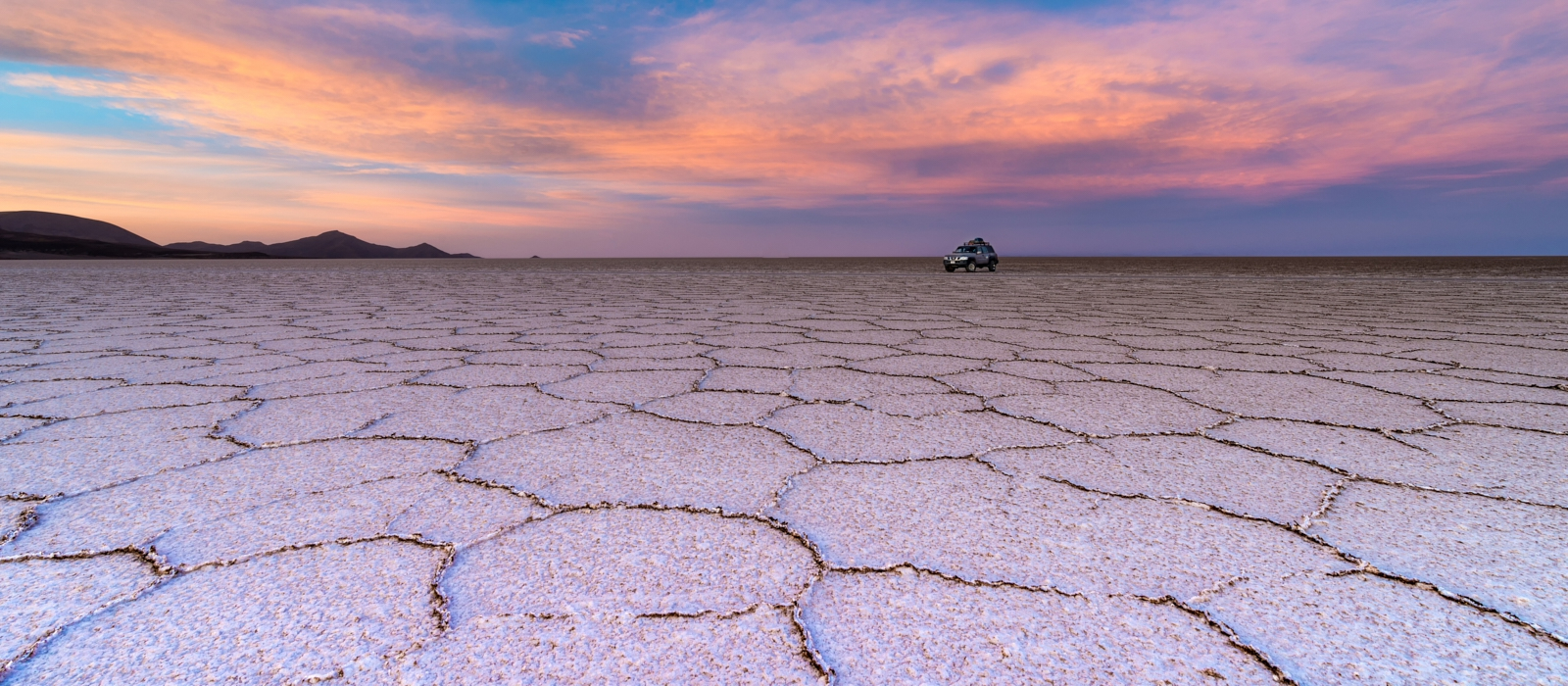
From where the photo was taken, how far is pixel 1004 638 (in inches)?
29.1

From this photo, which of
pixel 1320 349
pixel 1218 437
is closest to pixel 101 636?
pixel 1218 437

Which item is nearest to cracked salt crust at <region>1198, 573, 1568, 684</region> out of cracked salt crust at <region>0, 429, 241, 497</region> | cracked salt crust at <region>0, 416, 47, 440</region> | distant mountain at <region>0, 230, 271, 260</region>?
cracked salt crust at <region>0, 429, 241, 497</region>

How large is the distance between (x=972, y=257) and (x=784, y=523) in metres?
12.2

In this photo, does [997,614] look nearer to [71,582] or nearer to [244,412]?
[71,582]

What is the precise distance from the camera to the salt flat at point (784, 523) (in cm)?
72

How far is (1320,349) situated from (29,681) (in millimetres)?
3283

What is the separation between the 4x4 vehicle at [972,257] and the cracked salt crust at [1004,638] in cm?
1219

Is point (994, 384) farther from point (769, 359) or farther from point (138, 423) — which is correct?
point (138, 423)

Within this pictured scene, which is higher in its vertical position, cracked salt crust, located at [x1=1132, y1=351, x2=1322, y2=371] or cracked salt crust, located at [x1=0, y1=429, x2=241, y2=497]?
cracked salt crust, located at [x1=1132, y1=351, x2=1322, y2=371]

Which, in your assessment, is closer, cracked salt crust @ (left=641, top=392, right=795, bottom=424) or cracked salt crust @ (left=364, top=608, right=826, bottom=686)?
cracked salt crust @ (left=364, top=608, right=826, bottom=686)

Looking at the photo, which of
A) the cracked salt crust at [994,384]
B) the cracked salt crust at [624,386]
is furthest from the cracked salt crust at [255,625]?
the cracked salt crust at [994,384]

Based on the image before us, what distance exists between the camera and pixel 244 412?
5.51 feet

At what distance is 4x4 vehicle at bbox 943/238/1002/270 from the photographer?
41.4 feet

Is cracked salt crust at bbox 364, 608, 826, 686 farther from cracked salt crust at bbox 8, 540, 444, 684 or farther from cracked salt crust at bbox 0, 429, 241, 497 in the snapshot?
cracked salt crust at bbox 0, 429, 241, 497
